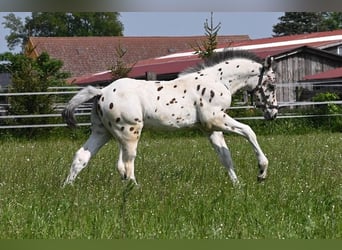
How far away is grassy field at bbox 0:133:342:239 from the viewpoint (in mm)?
2984

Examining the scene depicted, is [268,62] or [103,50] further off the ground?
[268,62]

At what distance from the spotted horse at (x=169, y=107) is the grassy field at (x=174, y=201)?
0.70 feet

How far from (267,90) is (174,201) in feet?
8.27

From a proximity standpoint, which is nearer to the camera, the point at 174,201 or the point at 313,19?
the point at 313,19

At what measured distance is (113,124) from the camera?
545cm

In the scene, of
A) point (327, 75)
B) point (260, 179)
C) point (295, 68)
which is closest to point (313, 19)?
point (260, 179)

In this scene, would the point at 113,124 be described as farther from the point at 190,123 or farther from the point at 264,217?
the point at 264,217

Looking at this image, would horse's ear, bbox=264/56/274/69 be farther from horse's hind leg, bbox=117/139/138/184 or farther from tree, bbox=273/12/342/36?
tree, bbox=273/12/342/36

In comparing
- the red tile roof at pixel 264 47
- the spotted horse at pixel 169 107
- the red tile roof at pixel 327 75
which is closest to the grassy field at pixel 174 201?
the spotted horse at pixel 169 107

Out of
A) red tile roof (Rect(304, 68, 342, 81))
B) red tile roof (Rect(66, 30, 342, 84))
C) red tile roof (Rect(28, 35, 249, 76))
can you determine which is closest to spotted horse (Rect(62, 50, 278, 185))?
red tile roof (Rect(66, 30, 342, 84))

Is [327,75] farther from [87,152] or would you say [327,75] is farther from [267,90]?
[87,152]

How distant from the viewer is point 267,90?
6.19 metres

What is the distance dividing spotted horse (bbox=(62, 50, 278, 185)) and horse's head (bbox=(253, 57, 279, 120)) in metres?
0.02

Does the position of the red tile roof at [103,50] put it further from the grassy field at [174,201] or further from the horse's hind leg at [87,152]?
the horse's hind leg at [87,152]
